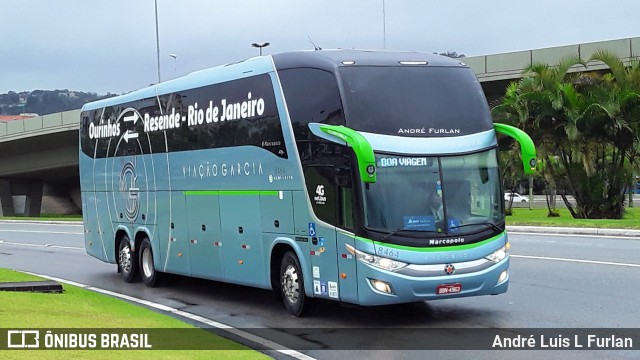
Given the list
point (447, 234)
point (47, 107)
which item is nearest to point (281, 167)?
point (447, 234)

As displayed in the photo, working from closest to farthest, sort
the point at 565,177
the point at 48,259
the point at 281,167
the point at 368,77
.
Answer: the point at 368,77, the point at 281,167, the point at 48,259, the point at 565,177

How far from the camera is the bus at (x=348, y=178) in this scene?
35.8ft

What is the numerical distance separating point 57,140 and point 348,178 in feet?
169

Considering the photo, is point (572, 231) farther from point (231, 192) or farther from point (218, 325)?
point (218, 325)

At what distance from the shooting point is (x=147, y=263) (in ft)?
56.4

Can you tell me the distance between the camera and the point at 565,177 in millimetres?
34344

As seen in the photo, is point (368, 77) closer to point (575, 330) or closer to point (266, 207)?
point (266, 207)

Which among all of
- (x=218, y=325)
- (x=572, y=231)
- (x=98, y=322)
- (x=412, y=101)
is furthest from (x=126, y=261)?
(x=572, y=231)

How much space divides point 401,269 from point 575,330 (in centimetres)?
218

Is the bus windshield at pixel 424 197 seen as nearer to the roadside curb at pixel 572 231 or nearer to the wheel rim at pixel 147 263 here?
the wheel rim at pixel 147 263

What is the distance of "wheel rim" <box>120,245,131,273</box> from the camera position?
17.9m

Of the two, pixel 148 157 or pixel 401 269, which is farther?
pixel 148 157

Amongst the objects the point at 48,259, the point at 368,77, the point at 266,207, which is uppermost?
the point at 368,77

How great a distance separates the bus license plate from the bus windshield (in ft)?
2.14
